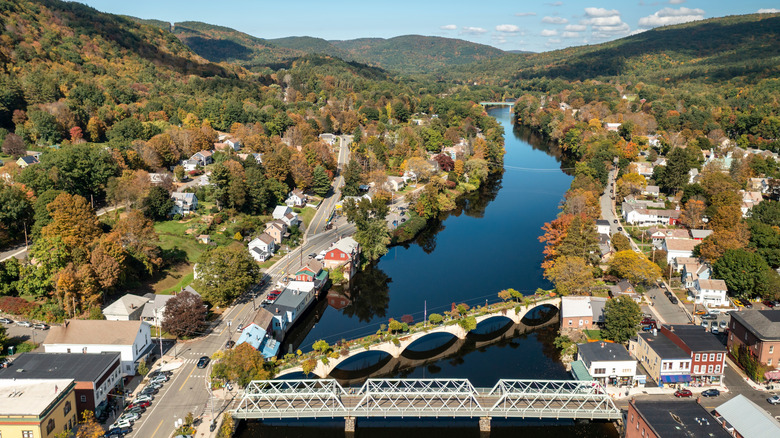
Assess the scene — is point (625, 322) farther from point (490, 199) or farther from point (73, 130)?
point (73, 130)

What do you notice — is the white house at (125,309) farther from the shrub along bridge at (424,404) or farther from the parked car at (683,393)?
the parked car at (683,393)

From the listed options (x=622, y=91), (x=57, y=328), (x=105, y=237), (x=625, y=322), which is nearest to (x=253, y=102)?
(x=105, y=237)

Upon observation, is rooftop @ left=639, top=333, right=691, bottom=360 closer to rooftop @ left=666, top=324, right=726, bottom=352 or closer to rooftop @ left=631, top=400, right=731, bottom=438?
rooftop @ left=666, top=324, right=726, bottom=352

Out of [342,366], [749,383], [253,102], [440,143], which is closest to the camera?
[749,383]

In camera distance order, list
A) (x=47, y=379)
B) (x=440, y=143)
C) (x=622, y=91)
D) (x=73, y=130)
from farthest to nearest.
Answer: (x=622, y=91)
(x=440, y=143)
(x=73, y=130)
(x=47, y=379)

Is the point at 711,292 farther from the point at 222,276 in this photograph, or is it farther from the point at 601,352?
the point at 222,276

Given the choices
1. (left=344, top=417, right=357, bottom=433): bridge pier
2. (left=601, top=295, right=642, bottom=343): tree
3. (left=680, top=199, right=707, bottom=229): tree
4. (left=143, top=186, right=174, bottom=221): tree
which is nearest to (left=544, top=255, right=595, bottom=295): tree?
(left=601, top=295, right=642, bottom=343): tree

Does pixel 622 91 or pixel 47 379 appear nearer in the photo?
pixel 47 379
